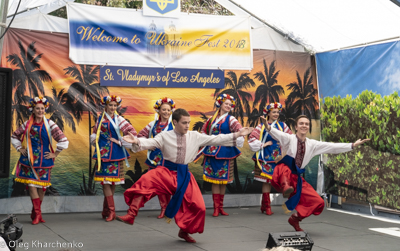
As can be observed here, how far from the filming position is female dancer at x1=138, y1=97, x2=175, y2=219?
6430 millimetres

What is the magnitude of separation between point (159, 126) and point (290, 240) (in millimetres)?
3330

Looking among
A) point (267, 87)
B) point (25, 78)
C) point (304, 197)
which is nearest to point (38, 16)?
point (25, 78)

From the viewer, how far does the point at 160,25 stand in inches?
280

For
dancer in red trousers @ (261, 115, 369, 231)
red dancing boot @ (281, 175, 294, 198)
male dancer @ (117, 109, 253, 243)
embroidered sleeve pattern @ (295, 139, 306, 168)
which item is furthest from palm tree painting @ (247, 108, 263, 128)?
male dancer @ (117, 109, 253, 243)

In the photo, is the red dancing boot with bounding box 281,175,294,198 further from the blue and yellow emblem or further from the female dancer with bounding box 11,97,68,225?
the blue and yellow emblem

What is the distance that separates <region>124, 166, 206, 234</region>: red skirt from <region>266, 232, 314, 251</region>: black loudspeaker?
1.35 meters

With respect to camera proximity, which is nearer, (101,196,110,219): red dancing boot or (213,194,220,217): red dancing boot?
(101,196,110,219): red dancing boot

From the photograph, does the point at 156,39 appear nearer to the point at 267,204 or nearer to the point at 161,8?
the point at 161,8

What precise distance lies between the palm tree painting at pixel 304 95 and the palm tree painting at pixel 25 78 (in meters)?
3.83

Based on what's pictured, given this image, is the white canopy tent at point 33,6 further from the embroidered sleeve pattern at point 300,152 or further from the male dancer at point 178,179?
the embroidered sleeve pattern at point 300,152

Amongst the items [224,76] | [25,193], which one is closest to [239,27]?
[224,76]

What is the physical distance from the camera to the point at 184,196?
15.6ft

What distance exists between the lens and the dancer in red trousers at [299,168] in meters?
5.26

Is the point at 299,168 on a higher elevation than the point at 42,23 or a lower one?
lower
